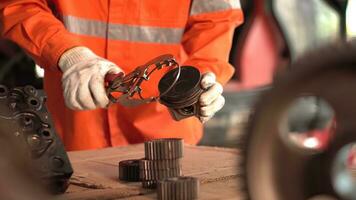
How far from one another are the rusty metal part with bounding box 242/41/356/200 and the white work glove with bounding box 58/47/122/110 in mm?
557

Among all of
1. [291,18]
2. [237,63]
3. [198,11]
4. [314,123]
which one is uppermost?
[314,123]

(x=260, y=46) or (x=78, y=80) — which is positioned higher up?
(x=78, y=80)

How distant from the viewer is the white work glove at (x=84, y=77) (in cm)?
89

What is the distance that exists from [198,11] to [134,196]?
22.0 inches

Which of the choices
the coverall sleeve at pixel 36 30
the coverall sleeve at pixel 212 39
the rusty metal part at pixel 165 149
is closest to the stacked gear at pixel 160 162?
the rusty metal part at pixel 165 149

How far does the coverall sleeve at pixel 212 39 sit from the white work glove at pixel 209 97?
0.46 ft

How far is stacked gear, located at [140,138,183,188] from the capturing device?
0.71m

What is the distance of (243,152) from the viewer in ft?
1.14

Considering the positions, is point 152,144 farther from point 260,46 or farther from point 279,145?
point 260,46

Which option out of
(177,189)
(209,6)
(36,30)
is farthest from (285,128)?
(209,6)

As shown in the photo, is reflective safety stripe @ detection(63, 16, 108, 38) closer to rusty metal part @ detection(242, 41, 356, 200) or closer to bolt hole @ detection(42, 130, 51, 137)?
bolt hole @ detection(42, 130, 51, 137)

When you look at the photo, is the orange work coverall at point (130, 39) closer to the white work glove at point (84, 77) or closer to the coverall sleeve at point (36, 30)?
the coverall sleeve at point (36, 30)

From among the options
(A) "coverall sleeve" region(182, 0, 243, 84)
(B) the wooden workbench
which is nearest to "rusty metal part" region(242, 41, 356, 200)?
(B) the wooden workbench

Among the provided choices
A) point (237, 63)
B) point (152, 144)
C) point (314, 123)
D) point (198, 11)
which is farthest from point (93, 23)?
point (237, 63)
